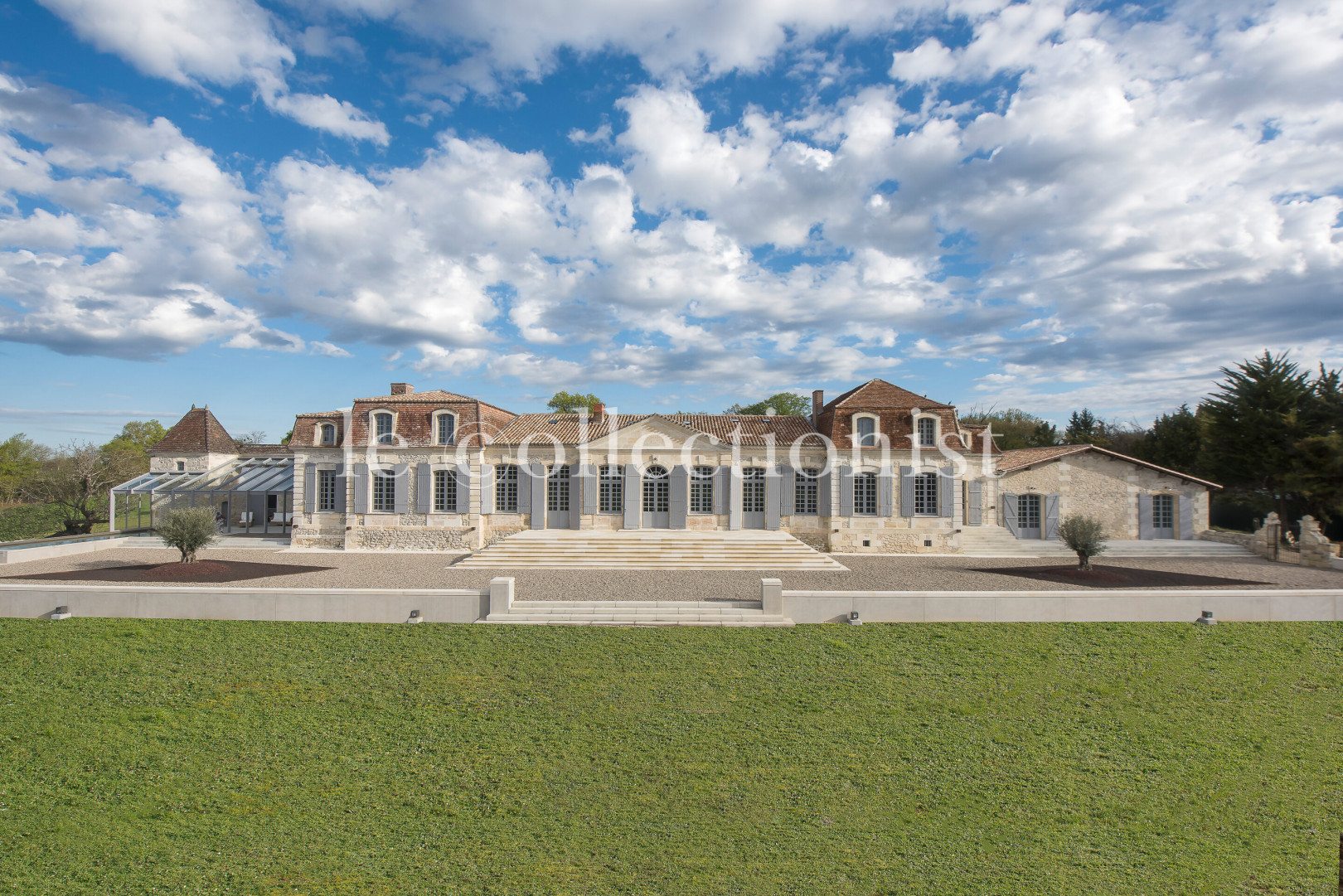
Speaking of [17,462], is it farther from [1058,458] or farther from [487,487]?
[1058,458]

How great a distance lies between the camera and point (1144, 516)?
2577 centimetres

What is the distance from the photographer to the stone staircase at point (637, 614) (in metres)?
12.7

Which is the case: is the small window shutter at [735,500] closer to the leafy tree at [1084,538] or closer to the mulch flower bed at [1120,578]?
the mulch flower bed at [1120,578]

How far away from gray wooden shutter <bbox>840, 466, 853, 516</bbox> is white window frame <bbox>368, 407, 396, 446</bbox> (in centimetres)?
1738

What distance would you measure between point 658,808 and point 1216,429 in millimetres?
31612

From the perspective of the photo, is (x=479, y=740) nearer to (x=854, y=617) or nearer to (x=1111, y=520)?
(x=854, y=617)

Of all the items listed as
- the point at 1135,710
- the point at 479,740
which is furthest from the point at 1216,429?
the point at 479,740

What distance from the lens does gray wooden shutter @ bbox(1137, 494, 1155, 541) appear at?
25.8 metres

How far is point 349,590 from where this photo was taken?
1293 centimetres

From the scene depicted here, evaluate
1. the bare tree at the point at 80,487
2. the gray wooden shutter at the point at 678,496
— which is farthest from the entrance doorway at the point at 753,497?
the bare tree at the point at 80,487

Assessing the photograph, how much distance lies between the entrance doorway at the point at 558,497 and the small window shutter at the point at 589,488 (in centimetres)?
82

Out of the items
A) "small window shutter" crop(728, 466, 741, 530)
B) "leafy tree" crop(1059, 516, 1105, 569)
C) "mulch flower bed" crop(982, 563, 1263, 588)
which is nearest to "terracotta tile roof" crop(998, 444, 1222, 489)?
"mulch flower bed" crop(982, 563, 1263, 588)

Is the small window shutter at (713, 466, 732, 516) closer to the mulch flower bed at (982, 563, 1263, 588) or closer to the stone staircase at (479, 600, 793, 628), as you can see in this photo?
the mulch flower bed at (982, 563, 1263, 588)

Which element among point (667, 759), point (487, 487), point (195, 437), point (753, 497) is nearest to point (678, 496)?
point (753, 497)
